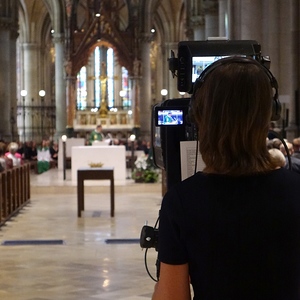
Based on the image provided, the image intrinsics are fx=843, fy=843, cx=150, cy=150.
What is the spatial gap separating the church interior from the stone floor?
0.6 inches

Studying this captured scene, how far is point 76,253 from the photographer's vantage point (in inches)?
453

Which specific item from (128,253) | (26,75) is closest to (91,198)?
(128,253)

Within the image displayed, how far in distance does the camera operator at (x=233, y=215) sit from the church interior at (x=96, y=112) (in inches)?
68.6

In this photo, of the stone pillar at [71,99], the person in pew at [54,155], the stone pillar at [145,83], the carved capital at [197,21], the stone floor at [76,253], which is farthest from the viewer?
the stone pillar at [145,83]

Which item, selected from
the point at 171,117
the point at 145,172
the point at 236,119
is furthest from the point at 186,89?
the point at 145,172

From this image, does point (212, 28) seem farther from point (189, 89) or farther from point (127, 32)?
point (189, 89)

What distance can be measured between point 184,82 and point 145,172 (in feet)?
60.3

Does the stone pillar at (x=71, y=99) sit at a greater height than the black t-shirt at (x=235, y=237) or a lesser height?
greater

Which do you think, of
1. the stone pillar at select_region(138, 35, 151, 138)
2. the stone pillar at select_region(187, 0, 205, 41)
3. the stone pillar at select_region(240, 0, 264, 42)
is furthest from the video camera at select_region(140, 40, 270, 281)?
the stone pillar at select_region(138, 35, 151, 138)

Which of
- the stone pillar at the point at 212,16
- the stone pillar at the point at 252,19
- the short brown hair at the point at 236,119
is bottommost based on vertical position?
the short brown hair at the point at 236,119

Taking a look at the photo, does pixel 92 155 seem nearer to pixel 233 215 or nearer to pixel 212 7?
pixel 212 7

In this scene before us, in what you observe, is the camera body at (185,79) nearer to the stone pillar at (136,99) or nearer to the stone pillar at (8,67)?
the stone pillar at (8,67)

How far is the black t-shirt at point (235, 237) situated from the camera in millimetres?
2588

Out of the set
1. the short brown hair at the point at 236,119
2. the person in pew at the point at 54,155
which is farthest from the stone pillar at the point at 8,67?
the short brown hair at the point at 236,119
